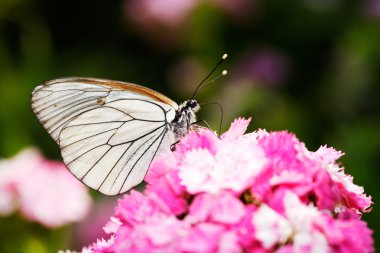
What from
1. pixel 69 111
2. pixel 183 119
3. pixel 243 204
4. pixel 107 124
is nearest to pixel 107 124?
pixel 107 124

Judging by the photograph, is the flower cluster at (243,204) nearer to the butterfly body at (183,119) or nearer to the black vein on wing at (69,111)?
the butterfly body at (183,119)

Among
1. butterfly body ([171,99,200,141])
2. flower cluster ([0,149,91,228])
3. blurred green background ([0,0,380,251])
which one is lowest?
flower cluster ([0,149,91,228])

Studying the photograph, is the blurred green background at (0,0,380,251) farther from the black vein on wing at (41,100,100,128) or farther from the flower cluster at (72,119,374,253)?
the flower cluster at (72,119,374,253)

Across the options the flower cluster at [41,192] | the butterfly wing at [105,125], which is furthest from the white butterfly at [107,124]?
the flower cluster at [41,192]

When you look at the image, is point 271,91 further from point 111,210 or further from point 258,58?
point 111,210

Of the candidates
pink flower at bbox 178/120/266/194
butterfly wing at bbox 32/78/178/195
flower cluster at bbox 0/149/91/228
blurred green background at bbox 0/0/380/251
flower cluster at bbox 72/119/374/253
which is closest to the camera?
flower cluster at bbox 72/119/374/253

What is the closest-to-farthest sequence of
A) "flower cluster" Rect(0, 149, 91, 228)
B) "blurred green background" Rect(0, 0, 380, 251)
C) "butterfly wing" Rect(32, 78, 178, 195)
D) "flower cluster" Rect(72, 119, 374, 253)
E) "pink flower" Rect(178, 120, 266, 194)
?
"flower cluster" Rect(72, 119, 374, 253)
"pink flower" Rect(178, 120, 266, 194)
"butterfly wing" Rect(32, 78, 178, 195)
"flower cluster" Rect(0, 149, 91, 228)
"blurred green background" Rect(0, 0, 380, 251)

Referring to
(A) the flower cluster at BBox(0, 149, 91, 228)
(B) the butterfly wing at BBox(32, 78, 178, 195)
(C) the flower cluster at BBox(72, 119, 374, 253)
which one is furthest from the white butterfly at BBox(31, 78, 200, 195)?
(A) the flower cluster at BBox(0, 149, 91, 228)
